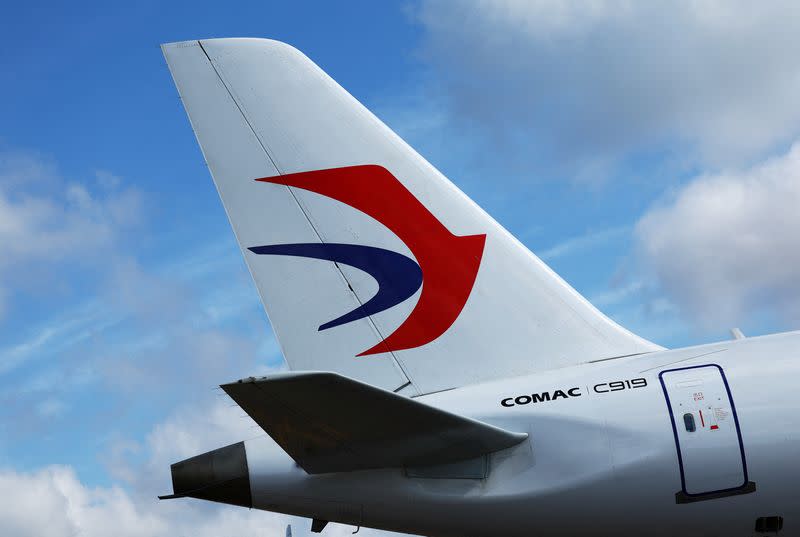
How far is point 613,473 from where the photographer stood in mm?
9586

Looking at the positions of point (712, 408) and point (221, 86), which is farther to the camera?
point (221, 86)

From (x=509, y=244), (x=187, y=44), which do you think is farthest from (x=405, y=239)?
(x=187, y=44)

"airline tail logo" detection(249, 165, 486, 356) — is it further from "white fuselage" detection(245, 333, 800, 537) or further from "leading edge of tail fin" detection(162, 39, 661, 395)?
"white fuselage" detection(245, 333, 800, 537)

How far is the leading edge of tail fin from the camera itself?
10.9m

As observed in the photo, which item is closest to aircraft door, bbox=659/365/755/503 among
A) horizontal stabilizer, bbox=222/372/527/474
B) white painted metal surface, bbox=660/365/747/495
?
white painted metal surface, bbox=660/365/747/495

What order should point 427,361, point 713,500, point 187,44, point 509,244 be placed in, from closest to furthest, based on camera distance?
point 713,500, point 427,361, point 509,244, point 187,44

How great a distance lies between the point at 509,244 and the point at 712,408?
3.41m

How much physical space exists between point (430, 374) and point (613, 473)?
2513 millimetres

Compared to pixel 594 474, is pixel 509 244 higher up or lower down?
higher up

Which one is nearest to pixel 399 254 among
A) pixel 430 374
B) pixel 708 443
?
pixel 430 374

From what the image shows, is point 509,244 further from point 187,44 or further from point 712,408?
point 187,44

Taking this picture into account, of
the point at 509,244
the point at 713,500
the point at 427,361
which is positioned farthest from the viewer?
the point at 509,244

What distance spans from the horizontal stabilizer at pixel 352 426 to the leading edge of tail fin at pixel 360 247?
1.29 metres

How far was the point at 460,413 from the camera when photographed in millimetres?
10008
